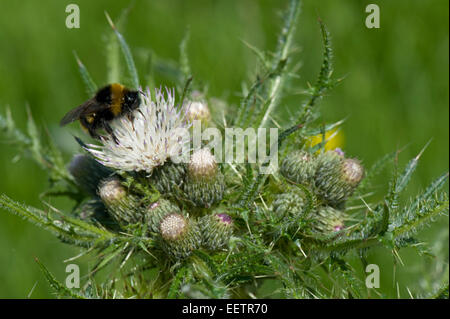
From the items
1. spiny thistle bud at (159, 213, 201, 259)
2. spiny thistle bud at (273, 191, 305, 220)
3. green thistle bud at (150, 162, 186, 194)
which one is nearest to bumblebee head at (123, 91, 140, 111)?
green thistle bud at (150, 162, 186, 194)

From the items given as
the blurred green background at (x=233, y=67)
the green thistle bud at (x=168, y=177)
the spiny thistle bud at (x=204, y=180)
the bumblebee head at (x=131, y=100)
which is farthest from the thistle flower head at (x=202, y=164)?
the blurred green background at (x=233, y=67)

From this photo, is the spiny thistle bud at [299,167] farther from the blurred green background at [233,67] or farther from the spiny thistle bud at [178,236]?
the blurred green background at [233,67]

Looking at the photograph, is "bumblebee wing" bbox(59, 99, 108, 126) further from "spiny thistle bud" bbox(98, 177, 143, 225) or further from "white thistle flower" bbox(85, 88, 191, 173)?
"spiny thistle bud" bbox(98, 177, 143, 225)

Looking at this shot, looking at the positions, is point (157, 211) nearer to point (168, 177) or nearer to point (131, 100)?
point (168, 177)

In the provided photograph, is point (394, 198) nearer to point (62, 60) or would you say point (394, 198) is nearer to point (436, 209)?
point (436, 209)
